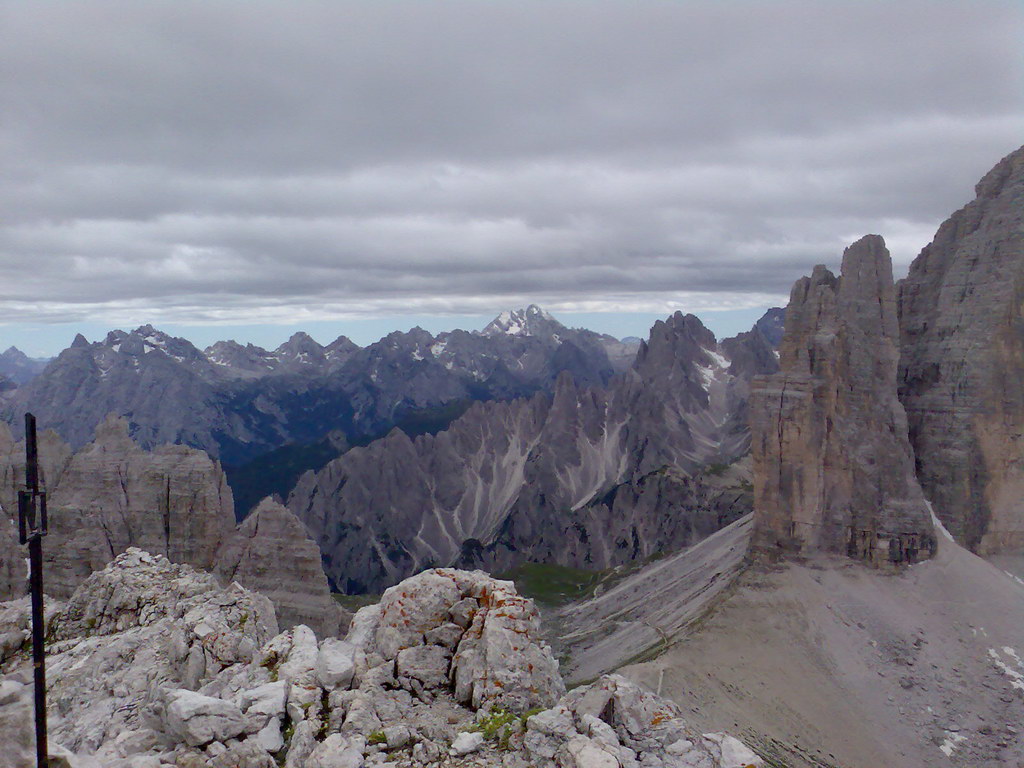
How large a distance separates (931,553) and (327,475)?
159392 mm

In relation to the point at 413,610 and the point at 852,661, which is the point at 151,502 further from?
the point at 852,661

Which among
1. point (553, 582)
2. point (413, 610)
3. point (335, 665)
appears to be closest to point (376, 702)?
point (335, 665)

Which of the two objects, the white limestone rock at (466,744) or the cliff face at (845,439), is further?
the cliff face at (845,439)

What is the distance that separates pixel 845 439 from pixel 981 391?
18.1 m

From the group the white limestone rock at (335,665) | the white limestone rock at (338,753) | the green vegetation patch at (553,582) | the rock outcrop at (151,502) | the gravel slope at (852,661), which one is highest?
the white limestone rock at (335,665)

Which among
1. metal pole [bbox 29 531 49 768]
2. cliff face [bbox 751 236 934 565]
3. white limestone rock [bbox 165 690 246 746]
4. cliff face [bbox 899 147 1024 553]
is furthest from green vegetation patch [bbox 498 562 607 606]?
metal pole [bbox 29 531 49 768]

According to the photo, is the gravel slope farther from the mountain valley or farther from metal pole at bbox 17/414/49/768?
metal pole at bbox 17/414/49/768

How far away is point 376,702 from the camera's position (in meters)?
14.0

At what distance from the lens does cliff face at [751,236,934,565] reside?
231ft

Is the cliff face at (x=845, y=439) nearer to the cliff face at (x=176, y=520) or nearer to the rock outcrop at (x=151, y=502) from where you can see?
the cliff face at (x=176, y=520)

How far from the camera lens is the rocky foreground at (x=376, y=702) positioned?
486 inches

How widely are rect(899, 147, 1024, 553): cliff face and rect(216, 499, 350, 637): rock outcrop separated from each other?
70.3 metres

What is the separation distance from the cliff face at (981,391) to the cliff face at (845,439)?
27.0 ft

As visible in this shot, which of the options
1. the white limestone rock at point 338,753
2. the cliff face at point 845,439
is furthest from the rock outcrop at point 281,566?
the white limestone rock at point 338,753
